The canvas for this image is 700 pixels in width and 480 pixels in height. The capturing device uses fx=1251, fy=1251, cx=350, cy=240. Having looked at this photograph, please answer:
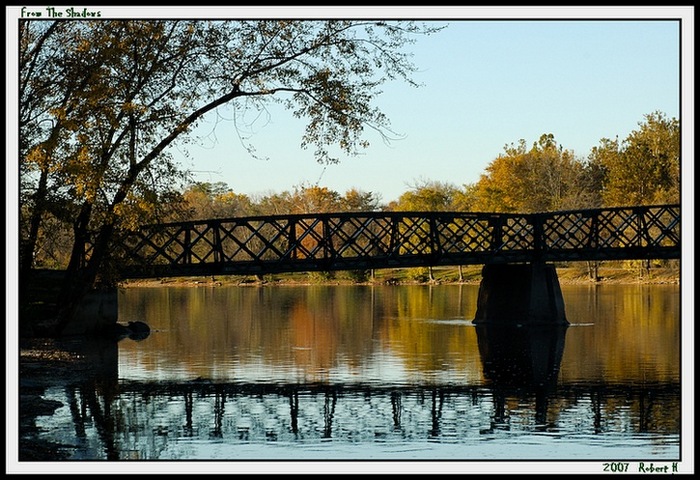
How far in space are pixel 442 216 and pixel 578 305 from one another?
20290mm

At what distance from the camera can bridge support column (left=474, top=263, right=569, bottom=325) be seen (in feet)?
191

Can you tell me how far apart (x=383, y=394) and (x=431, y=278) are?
9473 cm

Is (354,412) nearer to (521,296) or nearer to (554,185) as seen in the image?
(521,296)

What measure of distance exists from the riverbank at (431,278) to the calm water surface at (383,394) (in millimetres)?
58612

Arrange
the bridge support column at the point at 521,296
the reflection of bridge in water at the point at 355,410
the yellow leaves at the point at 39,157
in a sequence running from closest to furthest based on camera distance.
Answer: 1. the reflection of bridge in water at the point at 355,410
2. the yellow leaves at the point at 39,157
3. the bridge support column at the point at 521,296

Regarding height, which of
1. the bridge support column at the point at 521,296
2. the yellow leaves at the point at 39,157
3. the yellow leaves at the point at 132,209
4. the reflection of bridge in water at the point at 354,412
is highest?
the yellow leaves at the point at 39,157

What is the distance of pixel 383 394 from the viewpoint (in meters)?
32.8

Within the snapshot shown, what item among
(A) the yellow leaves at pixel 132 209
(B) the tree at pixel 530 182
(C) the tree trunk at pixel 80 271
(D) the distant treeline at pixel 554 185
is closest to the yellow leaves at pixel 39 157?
(A) the yellow leaves at pixel 132 209

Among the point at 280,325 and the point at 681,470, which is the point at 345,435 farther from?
the point at 280,325

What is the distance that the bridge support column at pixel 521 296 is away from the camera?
A: 58094 millimetres

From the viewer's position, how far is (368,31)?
131ft

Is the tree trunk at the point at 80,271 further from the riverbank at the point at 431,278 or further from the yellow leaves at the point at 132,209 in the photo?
the riverbank at the point at 431,278

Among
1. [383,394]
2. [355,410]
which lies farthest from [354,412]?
[383,394]

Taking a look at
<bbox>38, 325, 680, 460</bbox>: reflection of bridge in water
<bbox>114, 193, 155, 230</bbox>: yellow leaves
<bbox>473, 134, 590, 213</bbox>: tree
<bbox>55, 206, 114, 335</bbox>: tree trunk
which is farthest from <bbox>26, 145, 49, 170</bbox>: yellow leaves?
<bbox>473, 134, 590, 213</bbox>: tree
